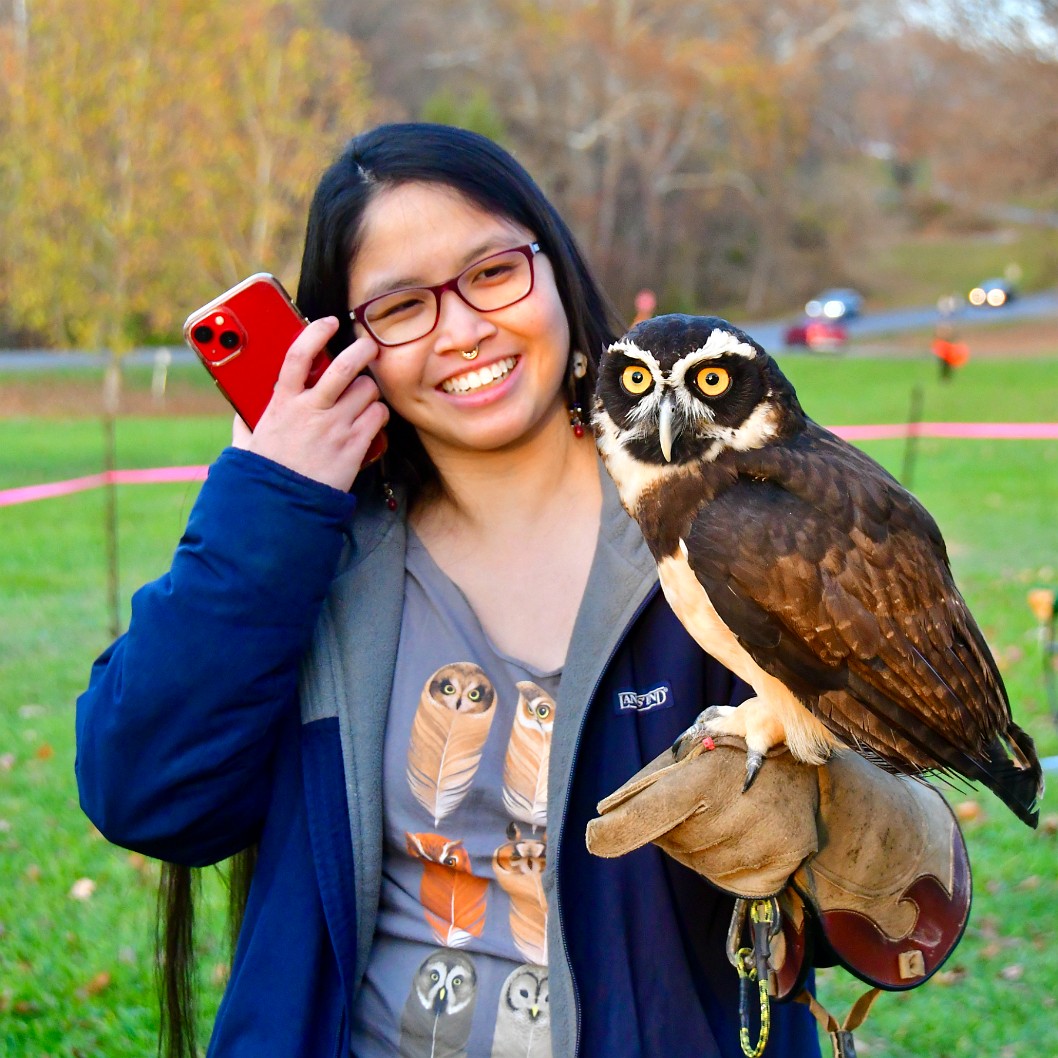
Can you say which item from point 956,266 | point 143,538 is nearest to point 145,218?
point 143,538

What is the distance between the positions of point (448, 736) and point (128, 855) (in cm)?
287

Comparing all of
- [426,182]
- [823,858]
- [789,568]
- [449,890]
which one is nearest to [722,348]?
[789,568]

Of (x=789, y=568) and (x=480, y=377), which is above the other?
(x=480, y=377)

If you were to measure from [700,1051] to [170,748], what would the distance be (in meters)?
1.00

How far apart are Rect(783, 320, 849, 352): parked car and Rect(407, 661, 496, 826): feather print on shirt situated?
105 ft

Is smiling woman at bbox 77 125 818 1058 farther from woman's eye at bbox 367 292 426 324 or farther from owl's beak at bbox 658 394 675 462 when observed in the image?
owl's beak at bbox 658 394 675 462

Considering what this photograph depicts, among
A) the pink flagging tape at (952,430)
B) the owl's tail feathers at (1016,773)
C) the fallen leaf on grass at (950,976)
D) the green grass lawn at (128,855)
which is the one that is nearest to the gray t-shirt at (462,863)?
the owl's tail feathers at (1016,773)

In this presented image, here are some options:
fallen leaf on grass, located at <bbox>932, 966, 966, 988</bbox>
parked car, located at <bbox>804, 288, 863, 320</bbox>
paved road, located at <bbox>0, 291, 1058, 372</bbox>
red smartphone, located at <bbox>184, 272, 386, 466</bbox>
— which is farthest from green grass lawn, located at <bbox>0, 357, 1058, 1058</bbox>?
parked car, located at <bbox>804, 288, 863, 320</bbox>

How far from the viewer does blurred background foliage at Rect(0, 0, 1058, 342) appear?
23969mm

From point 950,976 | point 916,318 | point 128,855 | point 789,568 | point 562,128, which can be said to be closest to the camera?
point 789,568

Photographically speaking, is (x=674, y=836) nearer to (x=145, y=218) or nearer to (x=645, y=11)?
(x=145, y=218)

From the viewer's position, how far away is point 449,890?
2.12m

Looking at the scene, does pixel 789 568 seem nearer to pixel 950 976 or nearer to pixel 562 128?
pixel 950 976

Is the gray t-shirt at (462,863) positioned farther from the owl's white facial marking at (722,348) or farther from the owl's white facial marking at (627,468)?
the owl's white facial marking at (722,348)
